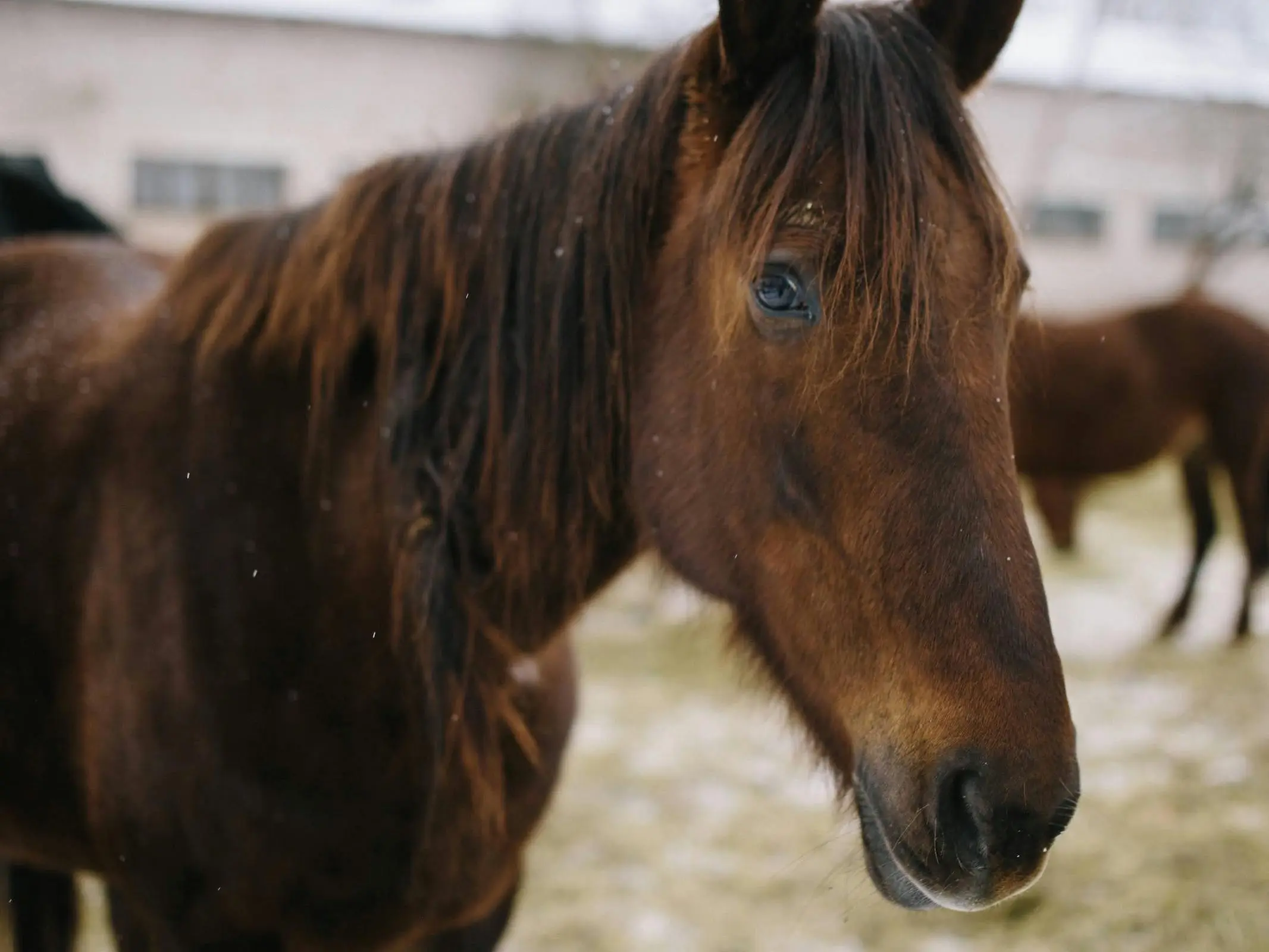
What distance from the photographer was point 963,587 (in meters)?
0.89

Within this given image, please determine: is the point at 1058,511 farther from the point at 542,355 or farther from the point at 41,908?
the point at 41,908

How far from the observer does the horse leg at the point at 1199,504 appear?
586 cm

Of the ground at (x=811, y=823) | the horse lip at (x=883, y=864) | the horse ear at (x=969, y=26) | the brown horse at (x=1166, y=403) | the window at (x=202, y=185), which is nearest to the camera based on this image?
the horse lip at (x=883, y=864)

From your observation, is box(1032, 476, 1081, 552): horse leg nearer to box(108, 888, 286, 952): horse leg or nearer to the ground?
the ground

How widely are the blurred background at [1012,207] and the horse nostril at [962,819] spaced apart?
10.0 inches

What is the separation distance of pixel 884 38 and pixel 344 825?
1.30 m

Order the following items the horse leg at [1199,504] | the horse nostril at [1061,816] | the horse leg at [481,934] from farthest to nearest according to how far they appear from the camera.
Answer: the horse leg at [1199,504], the horse leg at [481,934], the horse nostril at [1061,816]

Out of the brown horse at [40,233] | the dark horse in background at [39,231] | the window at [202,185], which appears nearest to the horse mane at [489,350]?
the brown horse at [40,233]

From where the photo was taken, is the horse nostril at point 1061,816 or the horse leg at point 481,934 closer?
the horse nostril at point 1061,816

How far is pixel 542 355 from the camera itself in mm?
1271

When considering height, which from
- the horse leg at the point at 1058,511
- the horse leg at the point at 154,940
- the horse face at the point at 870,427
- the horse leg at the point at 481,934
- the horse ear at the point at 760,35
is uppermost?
the horse ear at the point at 760,35

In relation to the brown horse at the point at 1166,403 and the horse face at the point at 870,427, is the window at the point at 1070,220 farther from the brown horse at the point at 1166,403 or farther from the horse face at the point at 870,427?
the horse face at the point at 870,427

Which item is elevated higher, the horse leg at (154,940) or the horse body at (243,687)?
the horse body at (243,687)

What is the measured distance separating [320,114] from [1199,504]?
30.1 ft
